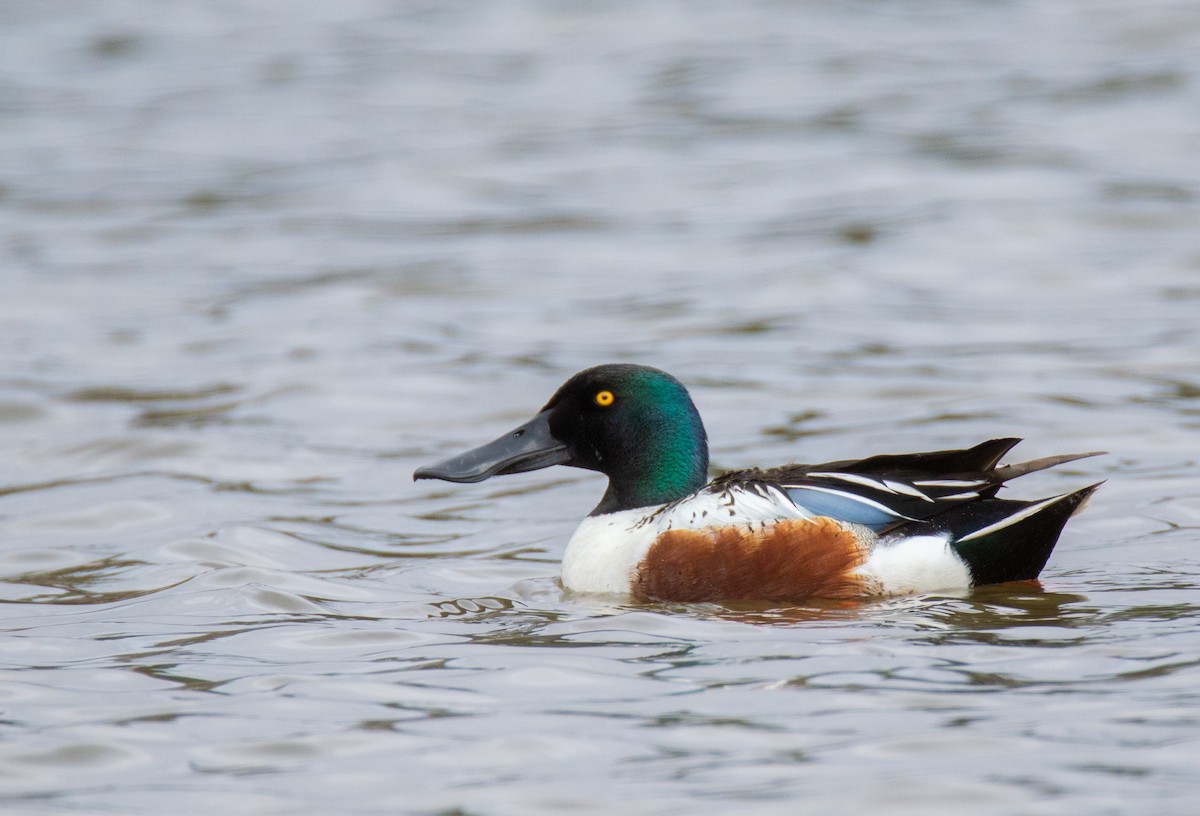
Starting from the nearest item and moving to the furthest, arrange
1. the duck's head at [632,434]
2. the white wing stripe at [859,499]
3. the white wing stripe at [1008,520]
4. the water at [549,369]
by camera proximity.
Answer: the water at [549,369], the white wing stripe at [1008,520], the white wing stripe at [859,499], the duck's head at [632,434]

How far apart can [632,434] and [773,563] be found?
87 cm

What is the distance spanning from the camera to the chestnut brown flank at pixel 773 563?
5883mm

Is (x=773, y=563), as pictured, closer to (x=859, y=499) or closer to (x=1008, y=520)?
(x=859, y=499)

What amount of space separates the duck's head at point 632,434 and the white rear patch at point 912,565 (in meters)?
0.89

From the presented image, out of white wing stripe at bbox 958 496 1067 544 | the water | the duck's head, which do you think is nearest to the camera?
the water

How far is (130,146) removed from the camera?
17.0 m

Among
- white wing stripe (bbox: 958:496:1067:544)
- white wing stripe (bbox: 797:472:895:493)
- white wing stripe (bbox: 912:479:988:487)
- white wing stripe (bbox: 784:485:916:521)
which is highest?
white wing stripe (bbox: 797:472:895:493)

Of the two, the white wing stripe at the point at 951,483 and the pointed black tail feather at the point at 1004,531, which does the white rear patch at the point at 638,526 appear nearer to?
the white wing stripe at the point at 951,483

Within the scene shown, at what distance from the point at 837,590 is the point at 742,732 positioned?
153 cm

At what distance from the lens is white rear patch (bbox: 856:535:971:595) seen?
19.3 feet

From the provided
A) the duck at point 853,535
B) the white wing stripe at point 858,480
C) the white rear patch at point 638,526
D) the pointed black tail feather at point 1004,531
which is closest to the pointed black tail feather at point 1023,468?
the duck at point 853,535

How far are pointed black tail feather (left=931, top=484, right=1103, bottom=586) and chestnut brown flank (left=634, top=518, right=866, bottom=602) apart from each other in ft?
1.11

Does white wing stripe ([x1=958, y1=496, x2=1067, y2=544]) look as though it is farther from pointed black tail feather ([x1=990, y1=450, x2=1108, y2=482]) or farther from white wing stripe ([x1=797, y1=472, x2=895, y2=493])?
white wing stripe ([x1=797, y1=472, x2=895, y2=493])

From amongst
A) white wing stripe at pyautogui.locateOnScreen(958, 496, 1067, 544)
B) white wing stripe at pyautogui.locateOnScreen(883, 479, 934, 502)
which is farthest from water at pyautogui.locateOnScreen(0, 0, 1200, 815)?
white wing stripe at pyautogui.locateOnScreen(883, 479, 934, 502)
